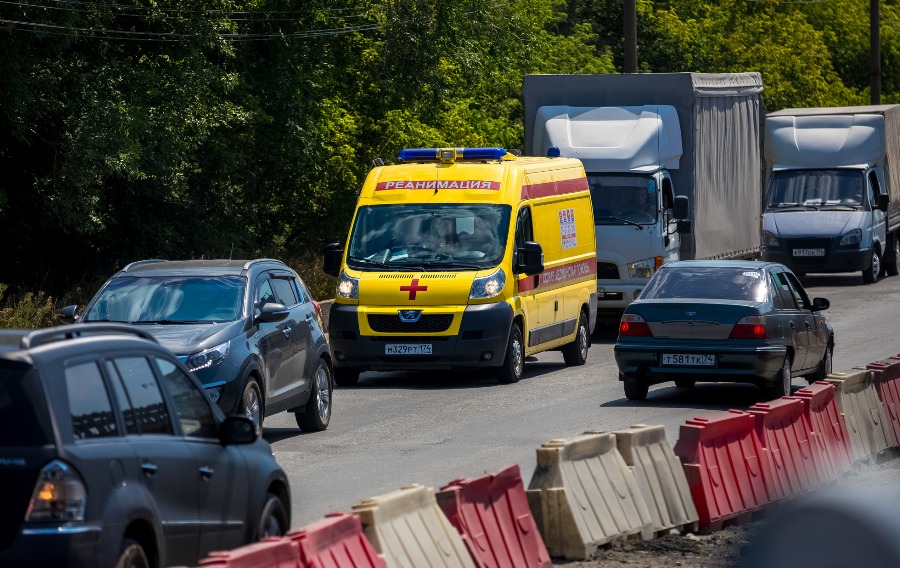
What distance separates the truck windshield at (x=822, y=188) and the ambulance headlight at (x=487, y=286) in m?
17.6

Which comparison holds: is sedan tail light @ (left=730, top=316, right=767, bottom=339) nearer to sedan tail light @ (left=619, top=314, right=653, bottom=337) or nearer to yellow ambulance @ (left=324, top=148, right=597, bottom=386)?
sedan tail light @ (left=619, top=314, right=653, bottom=337)

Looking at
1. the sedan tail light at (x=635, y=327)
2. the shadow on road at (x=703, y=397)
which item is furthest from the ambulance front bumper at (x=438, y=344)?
the sedan tail light at (x=635, y=327)

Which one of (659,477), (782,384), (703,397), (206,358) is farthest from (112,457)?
(703,397)

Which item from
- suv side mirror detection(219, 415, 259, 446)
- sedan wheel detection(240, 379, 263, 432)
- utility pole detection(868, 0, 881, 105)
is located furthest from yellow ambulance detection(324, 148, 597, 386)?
utility pole detection(868, 0, 881, 105)

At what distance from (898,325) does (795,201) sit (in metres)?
9.34

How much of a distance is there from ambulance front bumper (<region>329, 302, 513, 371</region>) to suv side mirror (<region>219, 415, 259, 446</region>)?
11454 millimetres

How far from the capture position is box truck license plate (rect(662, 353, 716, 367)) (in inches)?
652

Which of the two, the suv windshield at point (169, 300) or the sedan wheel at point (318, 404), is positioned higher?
the suv windshield at point (169, 300)

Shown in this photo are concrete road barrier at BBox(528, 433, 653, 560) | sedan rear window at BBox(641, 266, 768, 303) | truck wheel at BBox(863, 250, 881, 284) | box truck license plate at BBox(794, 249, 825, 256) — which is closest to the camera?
concrete road barrier at BBox(528, 433, 653, 560)

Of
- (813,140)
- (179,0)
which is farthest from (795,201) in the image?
Result: (179,0)

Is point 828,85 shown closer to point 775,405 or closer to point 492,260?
point 492,260

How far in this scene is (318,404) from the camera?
603 inches

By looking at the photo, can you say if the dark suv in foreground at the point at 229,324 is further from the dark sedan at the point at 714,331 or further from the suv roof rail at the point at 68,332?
the suv roof rail at the point at 68,332

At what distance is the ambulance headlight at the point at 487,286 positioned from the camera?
18922mm
